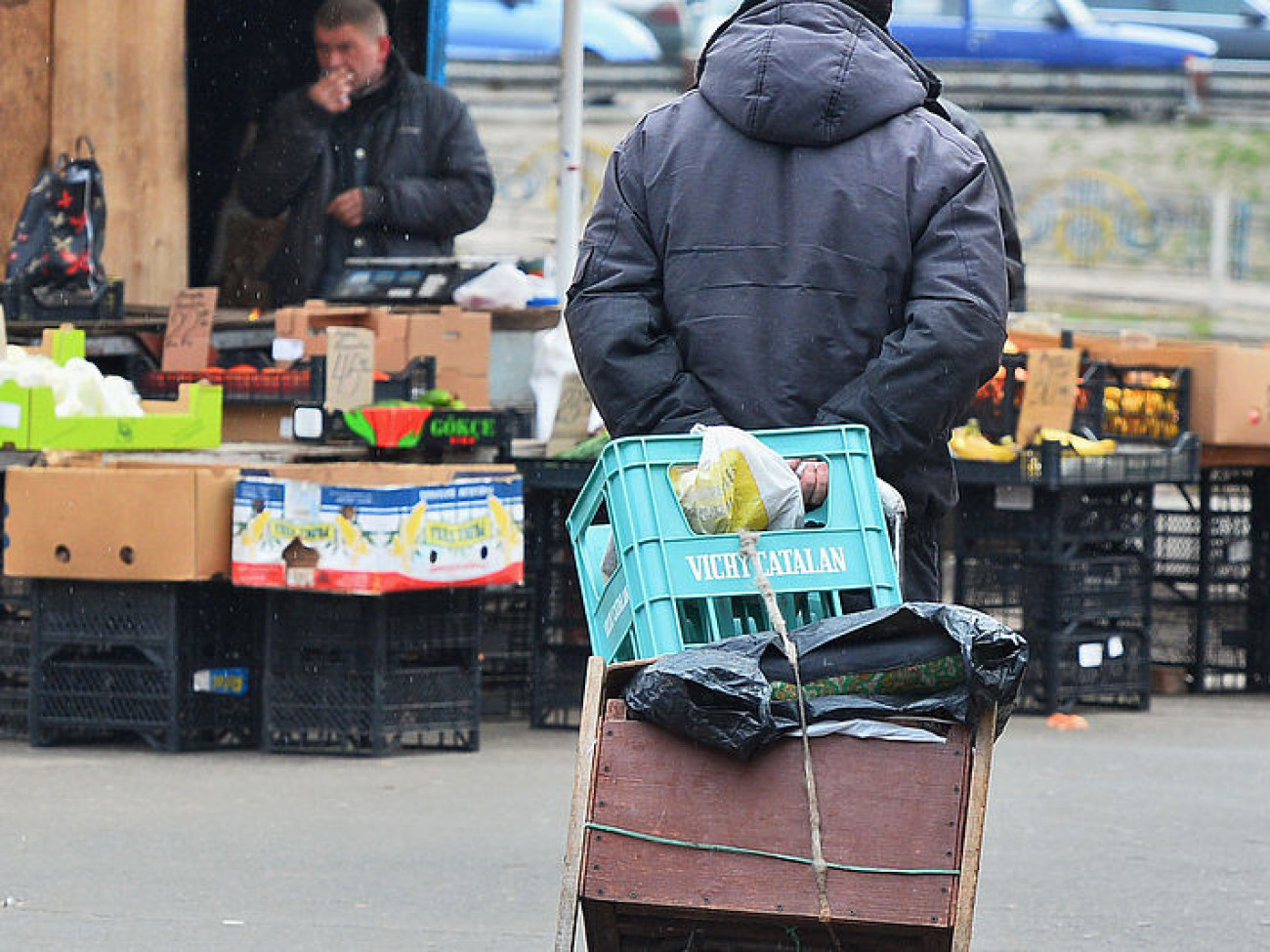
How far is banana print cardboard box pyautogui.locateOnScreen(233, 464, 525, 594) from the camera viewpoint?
6801 mm

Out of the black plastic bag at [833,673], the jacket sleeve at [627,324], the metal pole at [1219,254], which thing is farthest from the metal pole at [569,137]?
the metal pole at [1219,254]

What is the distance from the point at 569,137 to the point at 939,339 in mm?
5543

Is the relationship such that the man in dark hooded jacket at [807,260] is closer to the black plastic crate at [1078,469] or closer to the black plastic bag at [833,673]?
the black plastic bag at [833,673]

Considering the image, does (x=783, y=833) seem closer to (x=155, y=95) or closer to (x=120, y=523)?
Result: (x=120, y=523)

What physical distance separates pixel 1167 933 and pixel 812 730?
229 cm

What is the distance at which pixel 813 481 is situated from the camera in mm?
3744

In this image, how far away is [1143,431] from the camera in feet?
28.8

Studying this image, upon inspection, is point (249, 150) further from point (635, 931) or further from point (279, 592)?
point (635, 931)

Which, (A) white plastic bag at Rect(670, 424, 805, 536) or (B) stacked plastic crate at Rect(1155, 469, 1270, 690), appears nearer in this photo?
(A) white plastic bag at Rect(670, 424, 805, 536)

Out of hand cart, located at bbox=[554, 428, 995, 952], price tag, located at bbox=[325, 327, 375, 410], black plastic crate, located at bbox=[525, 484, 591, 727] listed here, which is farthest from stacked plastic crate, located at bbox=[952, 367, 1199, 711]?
hand cart, located at bbox=[554, 428, 995, 952]

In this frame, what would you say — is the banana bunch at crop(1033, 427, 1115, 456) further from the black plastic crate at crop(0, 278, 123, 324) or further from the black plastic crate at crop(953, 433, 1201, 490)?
the black plastic crate at crop(0, 278, 123, 324)

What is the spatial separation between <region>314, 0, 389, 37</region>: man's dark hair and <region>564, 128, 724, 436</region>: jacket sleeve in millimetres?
6048

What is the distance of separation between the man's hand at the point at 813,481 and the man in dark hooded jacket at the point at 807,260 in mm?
268

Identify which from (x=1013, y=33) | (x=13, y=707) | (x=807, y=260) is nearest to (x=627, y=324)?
(x=807, y=260)
